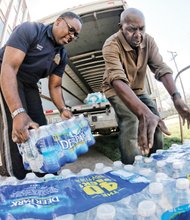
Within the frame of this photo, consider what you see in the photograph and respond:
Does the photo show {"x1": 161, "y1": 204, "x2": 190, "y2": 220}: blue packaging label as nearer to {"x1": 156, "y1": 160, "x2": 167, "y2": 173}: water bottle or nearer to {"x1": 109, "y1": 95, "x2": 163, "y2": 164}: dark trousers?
{"x1": 156, "y1": 160, "x2": 167, "y2": 173}: water bottle

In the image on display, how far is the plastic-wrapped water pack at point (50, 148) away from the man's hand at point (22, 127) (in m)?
0.04

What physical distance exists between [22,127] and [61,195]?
652 millimetres

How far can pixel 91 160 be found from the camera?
458 centimetres

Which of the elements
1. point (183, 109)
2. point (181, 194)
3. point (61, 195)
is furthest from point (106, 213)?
point (183, 109)

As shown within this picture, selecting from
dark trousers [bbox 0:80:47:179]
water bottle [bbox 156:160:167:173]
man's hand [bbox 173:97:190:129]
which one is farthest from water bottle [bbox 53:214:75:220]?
man's hand [bbox 173:97:190:129]

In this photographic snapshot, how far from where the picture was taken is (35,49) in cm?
207

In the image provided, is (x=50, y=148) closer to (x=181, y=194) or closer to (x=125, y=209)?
(x=125, y=209)

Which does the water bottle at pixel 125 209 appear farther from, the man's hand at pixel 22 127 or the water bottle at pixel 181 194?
the man's hand at pixel 22 127

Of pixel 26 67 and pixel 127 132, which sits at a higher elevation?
pixel 26 67

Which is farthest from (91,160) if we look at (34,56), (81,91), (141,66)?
(81,91)

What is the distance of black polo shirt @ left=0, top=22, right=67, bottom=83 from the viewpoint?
76.1 inches

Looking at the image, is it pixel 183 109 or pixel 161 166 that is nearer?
pixel 161 166

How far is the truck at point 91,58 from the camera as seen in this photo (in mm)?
4820

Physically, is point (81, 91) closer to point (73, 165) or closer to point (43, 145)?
point (73, 165)
